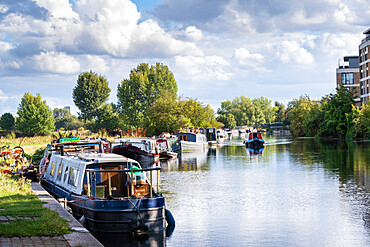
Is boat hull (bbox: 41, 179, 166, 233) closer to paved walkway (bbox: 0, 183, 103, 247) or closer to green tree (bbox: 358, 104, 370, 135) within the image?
paved walkway (bbox: 0, 183, 103, 247)

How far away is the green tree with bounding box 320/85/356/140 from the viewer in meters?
80.4

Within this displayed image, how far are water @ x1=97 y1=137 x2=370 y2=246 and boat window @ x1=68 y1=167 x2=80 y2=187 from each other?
4361mm

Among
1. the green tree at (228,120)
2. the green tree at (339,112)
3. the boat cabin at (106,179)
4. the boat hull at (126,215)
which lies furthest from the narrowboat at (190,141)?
the green tree at (228,120)

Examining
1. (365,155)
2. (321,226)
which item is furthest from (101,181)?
(365,155)

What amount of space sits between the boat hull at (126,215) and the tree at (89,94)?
277ft

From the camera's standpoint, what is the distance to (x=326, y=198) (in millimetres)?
23781

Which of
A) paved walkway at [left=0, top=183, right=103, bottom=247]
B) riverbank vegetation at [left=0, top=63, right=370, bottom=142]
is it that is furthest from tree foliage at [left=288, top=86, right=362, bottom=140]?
paved walkway at [left=0, top=183, right=103, bottom=247]

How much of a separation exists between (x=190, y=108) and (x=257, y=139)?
17538mm

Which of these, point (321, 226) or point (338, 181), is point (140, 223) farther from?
point (338, 181)

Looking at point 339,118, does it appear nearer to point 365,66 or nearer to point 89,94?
point 365,66

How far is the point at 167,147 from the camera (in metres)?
53.3

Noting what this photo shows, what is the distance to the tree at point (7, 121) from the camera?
100 m

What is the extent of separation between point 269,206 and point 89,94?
80958 millimetres

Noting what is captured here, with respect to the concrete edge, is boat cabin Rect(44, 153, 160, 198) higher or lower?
higher
